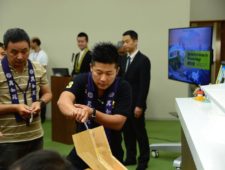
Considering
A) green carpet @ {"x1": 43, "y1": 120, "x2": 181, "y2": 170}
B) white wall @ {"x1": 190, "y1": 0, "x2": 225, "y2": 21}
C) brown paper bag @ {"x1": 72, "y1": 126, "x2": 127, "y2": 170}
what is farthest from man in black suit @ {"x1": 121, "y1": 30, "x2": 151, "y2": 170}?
white wall @ {"x1": 190, "y1": 0, "x2": 225, "y2": 21}

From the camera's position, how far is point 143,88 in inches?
144

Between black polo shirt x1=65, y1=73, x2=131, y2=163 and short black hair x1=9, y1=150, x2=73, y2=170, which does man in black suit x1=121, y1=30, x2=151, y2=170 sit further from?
short black hair x1=9, y1=150, x2=73, y2=170

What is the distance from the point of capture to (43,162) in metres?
0.75

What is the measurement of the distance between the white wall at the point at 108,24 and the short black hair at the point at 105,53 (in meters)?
4.96

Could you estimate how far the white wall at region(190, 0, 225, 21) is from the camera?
24.2 ft

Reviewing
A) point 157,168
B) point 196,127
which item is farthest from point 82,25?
point 196,127

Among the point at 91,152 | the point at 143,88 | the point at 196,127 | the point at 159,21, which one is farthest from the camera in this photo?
the point at 159,21

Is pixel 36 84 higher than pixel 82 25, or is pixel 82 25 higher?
pixel 82 25

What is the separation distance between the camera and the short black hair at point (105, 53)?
1.80 metres

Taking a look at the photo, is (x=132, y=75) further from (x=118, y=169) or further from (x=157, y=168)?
(x=118, y=169)

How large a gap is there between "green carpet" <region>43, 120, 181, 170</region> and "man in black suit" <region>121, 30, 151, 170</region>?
7.3 inches

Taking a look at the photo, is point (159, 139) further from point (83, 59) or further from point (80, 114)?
point (80, 114)

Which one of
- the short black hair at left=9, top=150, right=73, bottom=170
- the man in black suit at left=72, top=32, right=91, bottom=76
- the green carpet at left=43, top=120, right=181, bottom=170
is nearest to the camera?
the short black hair at left=9, top=150, right=73, bottom=170

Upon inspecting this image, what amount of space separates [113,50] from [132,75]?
1876 mm
